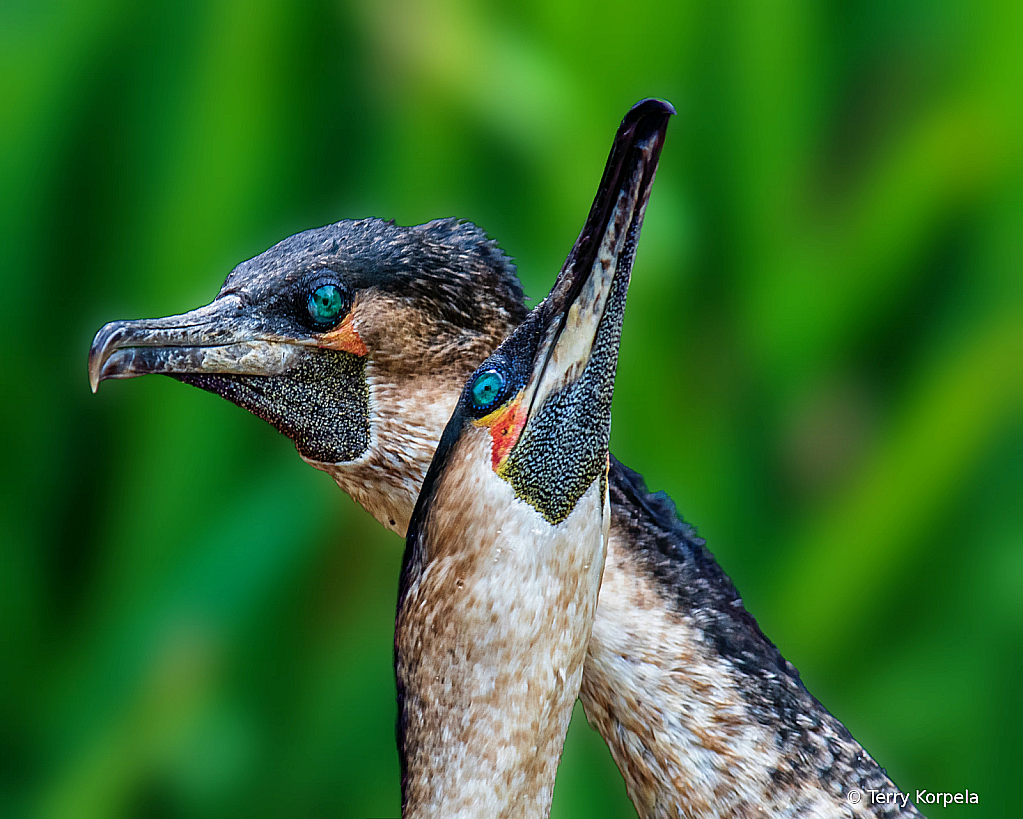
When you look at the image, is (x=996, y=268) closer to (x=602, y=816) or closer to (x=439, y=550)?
(x=602, y=816)

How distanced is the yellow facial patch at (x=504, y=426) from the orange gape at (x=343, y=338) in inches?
7.0

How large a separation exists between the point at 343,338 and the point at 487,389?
18 centimetres

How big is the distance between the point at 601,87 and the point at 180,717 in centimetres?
90

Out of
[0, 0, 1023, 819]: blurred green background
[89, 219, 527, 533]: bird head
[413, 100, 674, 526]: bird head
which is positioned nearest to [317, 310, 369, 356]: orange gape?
[89, 219, 527, 533]: bird head

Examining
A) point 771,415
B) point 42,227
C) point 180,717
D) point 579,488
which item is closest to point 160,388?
point 42,227

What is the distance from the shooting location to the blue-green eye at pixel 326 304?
66 centimetres

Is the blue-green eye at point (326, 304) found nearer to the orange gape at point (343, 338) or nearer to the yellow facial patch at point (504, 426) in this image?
the orange gape at point (343, 338)

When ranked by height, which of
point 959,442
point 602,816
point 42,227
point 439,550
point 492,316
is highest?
point 42,227

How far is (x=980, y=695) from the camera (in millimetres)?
1270

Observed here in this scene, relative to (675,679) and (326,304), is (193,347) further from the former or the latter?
(675,679)

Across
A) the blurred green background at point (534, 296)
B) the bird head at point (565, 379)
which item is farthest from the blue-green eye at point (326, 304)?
the blurred green background at point (534, 296)

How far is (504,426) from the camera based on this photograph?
0.52m

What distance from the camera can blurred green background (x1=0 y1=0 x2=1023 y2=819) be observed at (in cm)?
123

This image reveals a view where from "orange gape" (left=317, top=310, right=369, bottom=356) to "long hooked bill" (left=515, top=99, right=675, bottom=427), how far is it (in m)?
0.19
